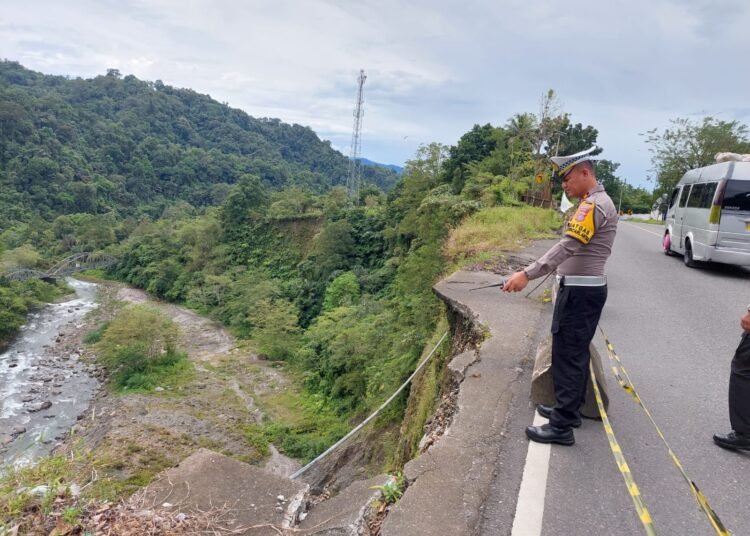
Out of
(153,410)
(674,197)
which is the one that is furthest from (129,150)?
(674,197)

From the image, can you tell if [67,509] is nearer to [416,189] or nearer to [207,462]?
[207,462]

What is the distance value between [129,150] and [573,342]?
298 feet

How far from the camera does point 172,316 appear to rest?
37.2 metres

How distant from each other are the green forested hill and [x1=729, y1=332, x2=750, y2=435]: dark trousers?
220 feet

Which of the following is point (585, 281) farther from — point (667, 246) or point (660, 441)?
point (667, 246)

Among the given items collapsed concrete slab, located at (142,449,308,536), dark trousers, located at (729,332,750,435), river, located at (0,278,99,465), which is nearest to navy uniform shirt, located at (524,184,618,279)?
dark trousers, located at (729,332,750,435)

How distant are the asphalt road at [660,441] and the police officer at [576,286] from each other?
0.76 feet

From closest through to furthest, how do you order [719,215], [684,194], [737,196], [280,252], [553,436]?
[553,436]
[737,196]
[719,215]
[684,194]
[280,252]

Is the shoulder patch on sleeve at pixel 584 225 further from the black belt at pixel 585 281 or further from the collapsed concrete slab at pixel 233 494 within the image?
the collapsed concrete slab at pixel 233 494

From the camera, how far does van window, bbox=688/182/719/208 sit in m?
8.84

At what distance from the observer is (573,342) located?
3000 mm

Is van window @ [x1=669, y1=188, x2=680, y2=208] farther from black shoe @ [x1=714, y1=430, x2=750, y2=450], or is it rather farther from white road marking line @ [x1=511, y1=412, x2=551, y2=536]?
white road marking line @ [x1=511, y1=412, x2=551, y2=536]

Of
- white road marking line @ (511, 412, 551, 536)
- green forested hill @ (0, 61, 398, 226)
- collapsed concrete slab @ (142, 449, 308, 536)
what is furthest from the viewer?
green forested hill @ (0, 61, 398, 226)

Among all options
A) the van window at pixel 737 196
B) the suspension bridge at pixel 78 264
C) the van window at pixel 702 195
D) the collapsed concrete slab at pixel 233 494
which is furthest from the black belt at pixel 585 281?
the suspension bridge at pixel 78 264
